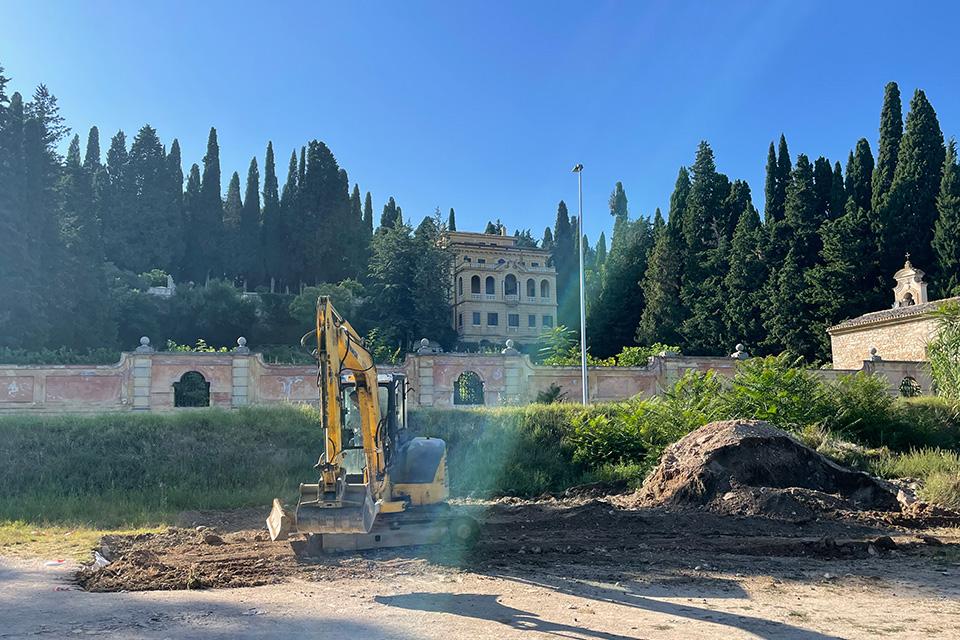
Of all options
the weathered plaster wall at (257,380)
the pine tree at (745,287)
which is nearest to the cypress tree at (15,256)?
the weathered plaster wall at (257,380)

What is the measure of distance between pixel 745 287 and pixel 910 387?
22442 mm

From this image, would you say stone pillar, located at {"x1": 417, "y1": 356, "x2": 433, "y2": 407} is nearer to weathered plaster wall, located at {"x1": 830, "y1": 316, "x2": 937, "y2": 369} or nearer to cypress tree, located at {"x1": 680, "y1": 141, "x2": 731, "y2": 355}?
weathered plaster wall, located at {"x1": 830, "y1": 316, "x2": 937, "y2": 369}

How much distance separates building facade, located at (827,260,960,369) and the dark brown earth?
68.4ft

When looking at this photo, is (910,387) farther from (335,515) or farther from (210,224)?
A: (210,224)

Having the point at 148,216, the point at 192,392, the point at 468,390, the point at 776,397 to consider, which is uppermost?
the point at 148,216

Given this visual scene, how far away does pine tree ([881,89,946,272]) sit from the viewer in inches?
1879

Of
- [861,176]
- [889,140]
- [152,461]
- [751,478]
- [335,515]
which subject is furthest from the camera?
[861,176]

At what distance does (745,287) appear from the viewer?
52.6 meters

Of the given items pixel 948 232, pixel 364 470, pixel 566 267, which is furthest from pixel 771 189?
pixel 364 470

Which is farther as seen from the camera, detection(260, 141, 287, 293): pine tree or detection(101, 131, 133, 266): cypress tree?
detection(260, 141, 287, 293): pine tree

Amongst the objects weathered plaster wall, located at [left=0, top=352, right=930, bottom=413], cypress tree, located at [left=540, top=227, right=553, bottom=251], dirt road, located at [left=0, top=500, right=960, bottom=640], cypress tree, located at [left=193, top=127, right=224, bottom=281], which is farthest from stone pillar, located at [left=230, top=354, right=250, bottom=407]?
cypress tree, located at [left=540, top=227, right=553, bottom=251]

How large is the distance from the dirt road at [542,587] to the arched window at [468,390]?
16272 millimetres

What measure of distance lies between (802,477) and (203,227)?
2378 inches

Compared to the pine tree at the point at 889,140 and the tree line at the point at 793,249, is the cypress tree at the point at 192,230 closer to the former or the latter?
the tree line at the point at 793,249
